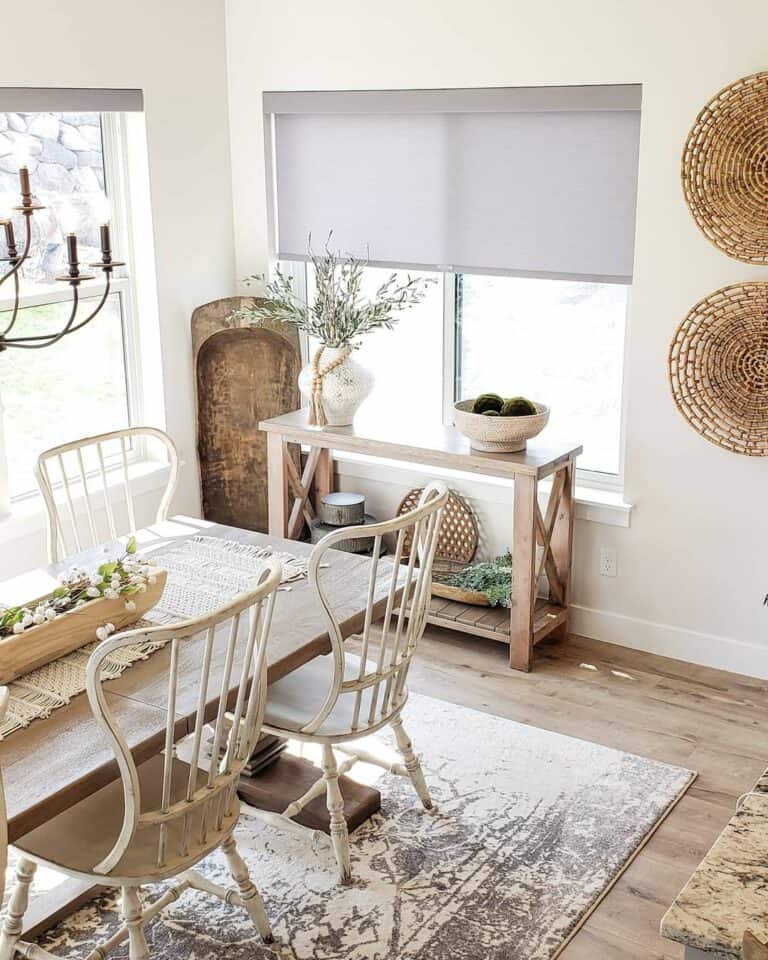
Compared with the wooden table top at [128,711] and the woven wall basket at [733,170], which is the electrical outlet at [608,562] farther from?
the wooden table top at [128,711]

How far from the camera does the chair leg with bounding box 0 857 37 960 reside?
2.31 meters

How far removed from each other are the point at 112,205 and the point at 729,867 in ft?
11.3

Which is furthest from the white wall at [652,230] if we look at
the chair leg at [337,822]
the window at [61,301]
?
the chair leg at [337,822]

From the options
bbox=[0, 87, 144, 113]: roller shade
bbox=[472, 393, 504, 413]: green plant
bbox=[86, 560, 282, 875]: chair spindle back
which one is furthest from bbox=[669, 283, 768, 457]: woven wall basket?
bbox=[0, 87, 144, 113]: roller shade

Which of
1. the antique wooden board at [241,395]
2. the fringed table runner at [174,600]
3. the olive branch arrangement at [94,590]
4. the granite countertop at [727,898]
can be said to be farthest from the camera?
the antique wooden board at [241,395]

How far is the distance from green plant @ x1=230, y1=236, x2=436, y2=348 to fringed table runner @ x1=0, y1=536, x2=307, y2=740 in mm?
1167

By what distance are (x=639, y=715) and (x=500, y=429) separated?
1.01 meters

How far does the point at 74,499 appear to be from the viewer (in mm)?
4039

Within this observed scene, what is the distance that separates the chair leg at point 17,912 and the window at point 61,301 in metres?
1.82

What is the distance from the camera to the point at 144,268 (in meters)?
4.24

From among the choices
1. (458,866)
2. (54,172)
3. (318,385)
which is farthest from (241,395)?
(458,866)

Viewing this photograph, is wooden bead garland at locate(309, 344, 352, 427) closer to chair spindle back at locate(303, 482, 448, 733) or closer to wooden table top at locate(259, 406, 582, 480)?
wooden table top at locate(259, 406, 582, 480)

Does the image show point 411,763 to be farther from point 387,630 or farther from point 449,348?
point 449,348

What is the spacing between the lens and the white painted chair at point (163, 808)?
2.02 meters
